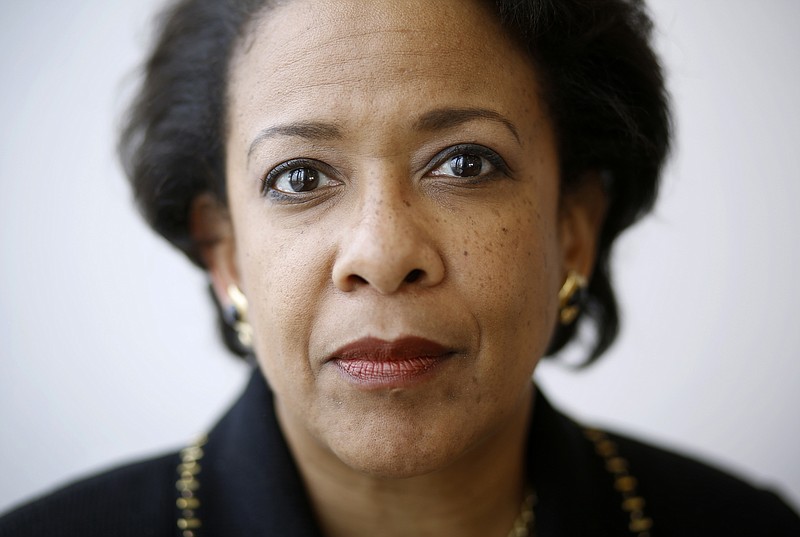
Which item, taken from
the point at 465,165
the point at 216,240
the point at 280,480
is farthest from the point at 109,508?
the point at 465,165

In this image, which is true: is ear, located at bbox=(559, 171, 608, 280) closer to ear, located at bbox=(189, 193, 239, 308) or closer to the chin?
the chin

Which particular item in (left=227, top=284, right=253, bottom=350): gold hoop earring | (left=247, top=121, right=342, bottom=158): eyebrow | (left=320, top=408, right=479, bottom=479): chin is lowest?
(left=227, top=284, right=253, bottom=350): gold hoop earring

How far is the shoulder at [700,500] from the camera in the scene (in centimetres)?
155

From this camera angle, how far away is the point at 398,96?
3.72ft

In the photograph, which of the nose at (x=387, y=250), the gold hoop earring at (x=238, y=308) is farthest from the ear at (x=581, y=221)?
the gold hoop earring at (x=238, y=308)

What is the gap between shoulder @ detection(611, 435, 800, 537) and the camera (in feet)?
5.09

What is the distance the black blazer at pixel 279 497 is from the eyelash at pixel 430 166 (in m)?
0.43

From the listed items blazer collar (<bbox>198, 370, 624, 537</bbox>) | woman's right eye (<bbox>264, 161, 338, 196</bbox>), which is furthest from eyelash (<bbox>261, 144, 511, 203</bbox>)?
blazer collar (<bbox>198, 370, 624, 537</bbox>)

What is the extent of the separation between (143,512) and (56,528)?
0.50ft

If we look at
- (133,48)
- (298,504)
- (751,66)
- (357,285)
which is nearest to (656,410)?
(751,66)

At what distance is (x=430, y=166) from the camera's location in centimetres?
118

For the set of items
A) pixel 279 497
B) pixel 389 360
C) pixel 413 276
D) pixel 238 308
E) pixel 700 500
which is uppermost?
pixel 413 276

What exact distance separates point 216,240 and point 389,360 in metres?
0.52

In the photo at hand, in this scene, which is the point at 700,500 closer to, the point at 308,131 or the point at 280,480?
the point at 280,480
